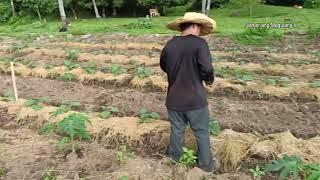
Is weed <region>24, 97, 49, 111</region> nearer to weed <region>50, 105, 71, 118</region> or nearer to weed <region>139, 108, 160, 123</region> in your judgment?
weed <region>50, 105, 71, 118</region>

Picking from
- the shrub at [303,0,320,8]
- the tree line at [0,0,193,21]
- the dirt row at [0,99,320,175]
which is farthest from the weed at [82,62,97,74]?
the shrub at [303,0,320,8]

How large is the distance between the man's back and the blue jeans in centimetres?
9

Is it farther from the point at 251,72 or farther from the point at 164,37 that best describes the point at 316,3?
the point at 251,72

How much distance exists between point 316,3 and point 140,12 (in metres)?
11.1

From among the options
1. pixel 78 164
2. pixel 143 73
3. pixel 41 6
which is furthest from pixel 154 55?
pixel 41 6

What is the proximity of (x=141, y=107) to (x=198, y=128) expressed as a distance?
8.86 feet

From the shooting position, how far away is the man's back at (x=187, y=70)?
15.6 feet

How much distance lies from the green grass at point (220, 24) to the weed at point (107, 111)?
31.0 ft

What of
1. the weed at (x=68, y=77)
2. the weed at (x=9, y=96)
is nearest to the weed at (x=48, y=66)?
the weed at (x=68, y=77)

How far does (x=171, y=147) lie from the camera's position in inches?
205

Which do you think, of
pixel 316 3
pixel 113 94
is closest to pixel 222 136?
pixel 113 94

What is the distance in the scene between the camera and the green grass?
60.9 ft

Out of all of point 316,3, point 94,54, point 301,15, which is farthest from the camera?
point 316,3

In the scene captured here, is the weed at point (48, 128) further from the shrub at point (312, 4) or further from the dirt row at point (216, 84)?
the shrub at point (312, 4)
